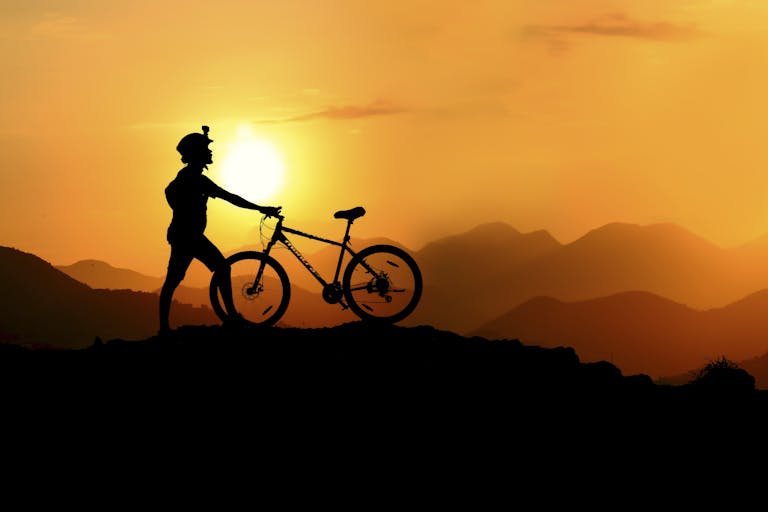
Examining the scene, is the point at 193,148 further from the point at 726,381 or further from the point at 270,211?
the point at 726,381

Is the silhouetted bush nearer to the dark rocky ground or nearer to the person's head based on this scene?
the dark rocky ground

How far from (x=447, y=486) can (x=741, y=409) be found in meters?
8.22

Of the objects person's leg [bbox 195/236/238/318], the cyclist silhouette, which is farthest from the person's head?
person's leg [bbox 195/236/238/318]

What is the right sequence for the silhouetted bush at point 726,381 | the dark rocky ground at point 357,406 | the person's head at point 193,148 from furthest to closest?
the silhouetted bush at point 726,381 → the person's head at point 193,148 → the dark rocky ground at point 357,406

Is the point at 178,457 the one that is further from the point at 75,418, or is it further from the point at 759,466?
the point at 759,466

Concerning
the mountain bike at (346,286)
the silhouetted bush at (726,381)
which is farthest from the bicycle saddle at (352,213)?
the silhouetted bush at (726,381)

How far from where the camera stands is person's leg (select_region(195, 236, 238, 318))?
18.3m

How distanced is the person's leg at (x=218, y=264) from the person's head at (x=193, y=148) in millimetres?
1412

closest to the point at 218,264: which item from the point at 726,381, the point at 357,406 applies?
the point at 357,406

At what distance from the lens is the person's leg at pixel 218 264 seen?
60.1 ft

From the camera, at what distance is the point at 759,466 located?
1795 centimetres

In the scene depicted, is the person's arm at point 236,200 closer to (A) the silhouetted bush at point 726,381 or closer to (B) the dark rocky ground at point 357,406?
(B) the dark rocky ground at point 357,406

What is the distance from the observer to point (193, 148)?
18.1 meters

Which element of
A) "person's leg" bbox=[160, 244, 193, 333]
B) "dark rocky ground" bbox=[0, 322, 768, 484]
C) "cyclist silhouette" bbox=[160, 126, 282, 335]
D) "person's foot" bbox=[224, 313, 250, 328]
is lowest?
"dark rocky ground" bbox=[0, 322, 768, 484]
